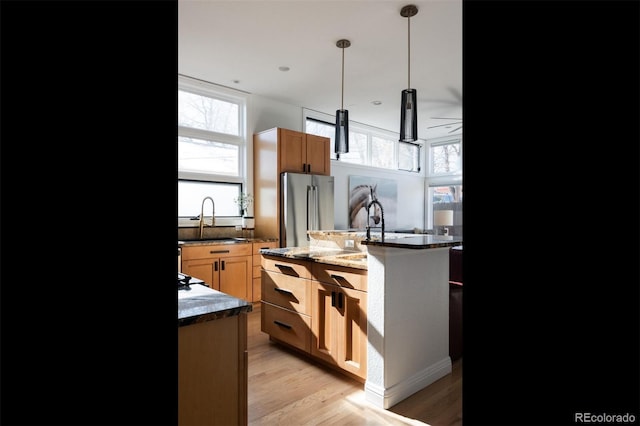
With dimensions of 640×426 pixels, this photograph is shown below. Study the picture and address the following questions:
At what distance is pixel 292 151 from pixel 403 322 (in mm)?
3189

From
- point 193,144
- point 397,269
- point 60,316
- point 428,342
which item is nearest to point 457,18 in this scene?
point 397,269

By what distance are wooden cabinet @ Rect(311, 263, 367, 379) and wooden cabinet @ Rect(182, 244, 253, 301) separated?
175cm

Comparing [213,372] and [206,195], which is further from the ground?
[206,195]

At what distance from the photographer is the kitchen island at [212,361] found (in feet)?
3.96

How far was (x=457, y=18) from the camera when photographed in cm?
320

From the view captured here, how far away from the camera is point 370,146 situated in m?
7.06

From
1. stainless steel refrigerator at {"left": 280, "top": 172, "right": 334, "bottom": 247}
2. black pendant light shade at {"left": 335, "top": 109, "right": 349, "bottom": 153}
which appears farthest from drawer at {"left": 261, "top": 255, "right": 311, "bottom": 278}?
stainless steel refrigerator at {"left": 280, "top": 172, "right": 334, "bottom": 247}

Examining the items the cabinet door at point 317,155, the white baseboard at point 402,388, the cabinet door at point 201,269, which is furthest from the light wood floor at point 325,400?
the cabinet door at point 317,155

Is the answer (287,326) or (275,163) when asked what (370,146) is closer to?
(275,163)

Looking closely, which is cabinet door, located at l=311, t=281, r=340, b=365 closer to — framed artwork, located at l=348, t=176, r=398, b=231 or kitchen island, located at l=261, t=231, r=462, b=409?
kitchen island, located at l=261, t=231, r=462, b=409

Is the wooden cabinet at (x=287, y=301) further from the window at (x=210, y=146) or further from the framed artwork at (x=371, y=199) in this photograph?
the framed artwork at (x=371, y=199)

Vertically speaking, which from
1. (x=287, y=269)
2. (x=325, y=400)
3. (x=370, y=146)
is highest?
(x=370, y=146)

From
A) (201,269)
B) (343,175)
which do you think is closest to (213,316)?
(201,269)

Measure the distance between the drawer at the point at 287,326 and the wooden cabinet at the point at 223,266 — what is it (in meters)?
1.10
